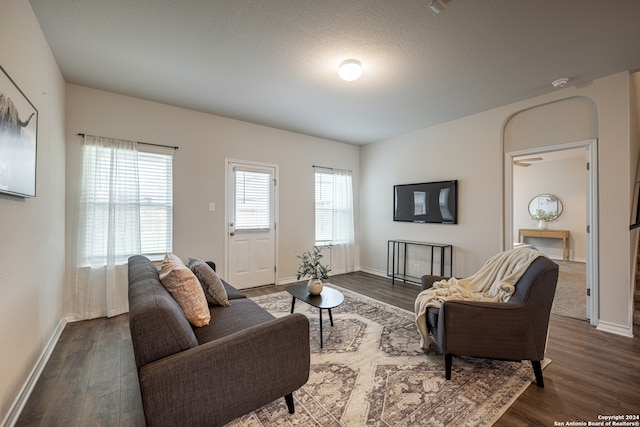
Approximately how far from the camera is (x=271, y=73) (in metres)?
2.77

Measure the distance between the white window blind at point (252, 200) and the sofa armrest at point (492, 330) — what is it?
10.6 feet

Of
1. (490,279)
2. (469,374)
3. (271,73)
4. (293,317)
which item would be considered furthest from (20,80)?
(490,279)

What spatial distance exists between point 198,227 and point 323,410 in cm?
300

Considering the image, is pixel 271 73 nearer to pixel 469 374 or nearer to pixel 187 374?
pixel 187 374

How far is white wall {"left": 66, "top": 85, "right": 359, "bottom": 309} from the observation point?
3.15 meters

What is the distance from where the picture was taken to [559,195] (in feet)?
22.2

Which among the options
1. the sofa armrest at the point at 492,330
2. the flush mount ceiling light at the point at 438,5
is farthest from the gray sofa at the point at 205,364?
the flush mount ceiling light at the point at 438,5

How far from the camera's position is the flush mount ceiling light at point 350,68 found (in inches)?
98.2

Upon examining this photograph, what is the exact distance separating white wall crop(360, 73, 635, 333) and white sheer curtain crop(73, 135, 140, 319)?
4.01 m

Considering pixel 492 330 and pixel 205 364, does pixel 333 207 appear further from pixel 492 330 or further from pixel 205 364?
pixel 205 364

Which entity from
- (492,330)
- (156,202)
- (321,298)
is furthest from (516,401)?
(156,202)

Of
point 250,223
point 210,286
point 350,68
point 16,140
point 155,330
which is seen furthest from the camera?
point 250,223

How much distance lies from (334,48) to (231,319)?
93.2 inches

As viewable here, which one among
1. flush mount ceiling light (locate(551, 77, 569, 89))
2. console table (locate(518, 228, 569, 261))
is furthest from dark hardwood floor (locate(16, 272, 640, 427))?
console table (locate(518, 228, 569, 261))
